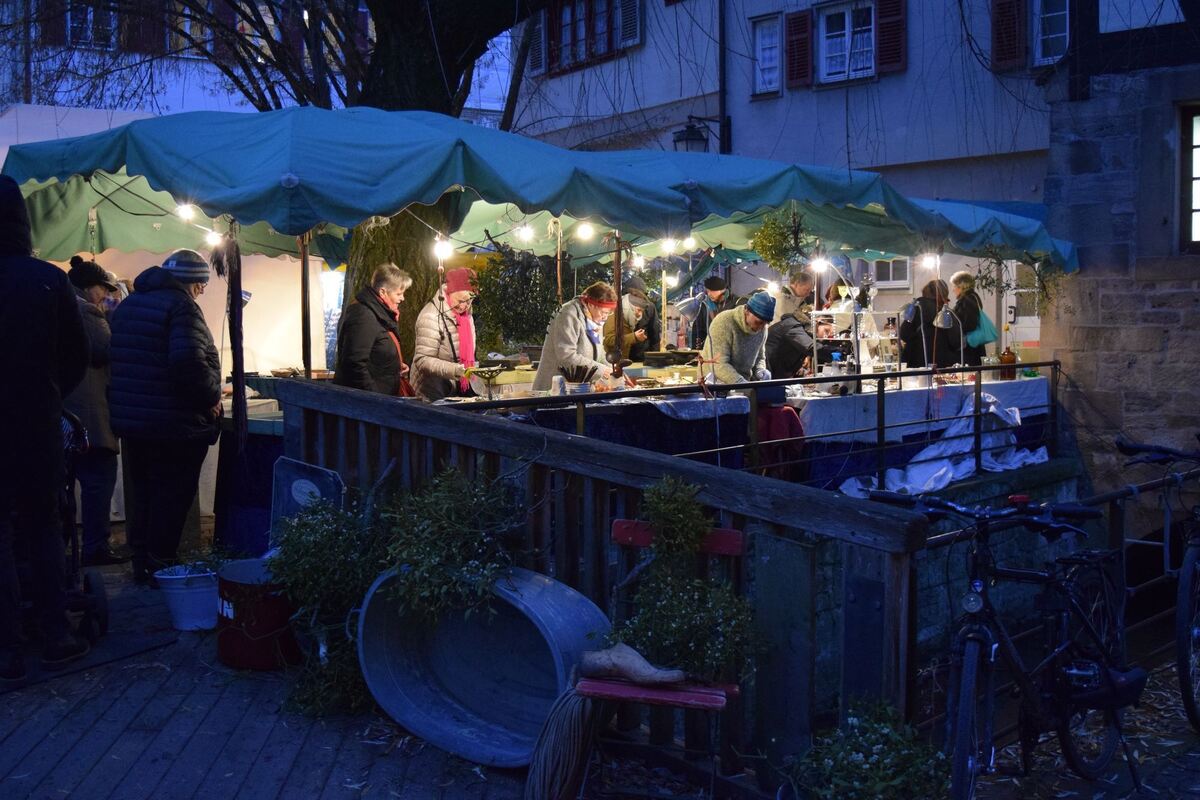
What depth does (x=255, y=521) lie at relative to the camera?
7113 mm

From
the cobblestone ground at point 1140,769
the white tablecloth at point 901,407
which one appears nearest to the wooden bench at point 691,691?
the cobblestone ground at point 1140,769

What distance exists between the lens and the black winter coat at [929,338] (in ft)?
→ 41.4

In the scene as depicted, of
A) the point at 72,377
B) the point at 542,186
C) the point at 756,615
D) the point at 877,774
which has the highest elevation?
the point at 542,186

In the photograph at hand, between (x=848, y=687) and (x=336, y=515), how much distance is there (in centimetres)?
224

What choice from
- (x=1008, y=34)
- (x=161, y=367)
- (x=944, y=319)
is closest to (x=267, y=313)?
(x=161, y=367)

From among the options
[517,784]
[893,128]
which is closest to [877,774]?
[517,784]

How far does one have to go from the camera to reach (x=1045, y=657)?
186 inches

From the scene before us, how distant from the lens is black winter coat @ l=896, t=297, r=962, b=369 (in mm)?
12625

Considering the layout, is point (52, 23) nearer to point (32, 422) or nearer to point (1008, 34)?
point (32, 422)

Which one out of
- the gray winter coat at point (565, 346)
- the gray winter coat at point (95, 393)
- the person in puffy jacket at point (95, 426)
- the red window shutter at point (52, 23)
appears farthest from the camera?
the red window shutter at point (52, 23)

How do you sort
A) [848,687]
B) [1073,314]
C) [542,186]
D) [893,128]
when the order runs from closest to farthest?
[848,687] < [542,186] < [1073,314] < [893,128]

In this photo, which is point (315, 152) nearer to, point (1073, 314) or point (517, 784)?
point (517, 784)

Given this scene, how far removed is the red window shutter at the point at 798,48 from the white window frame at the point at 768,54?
6.5 inches

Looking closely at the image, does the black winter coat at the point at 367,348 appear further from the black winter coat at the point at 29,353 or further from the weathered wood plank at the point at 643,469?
the black winter coat at the point at 29,353
